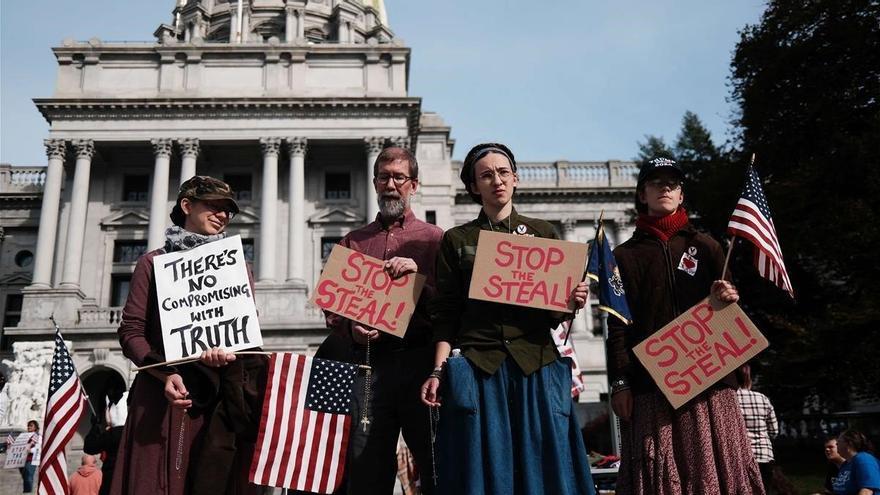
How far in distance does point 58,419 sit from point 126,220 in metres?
30.4

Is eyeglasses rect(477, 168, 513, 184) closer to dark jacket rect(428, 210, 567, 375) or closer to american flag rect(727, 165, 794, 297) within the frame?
dark jacket rect(428, 210, 567, 375)

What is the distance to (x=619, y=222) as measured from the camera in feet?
150

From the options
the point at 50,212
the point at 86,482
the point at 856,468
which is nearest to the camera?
the point at 856,468

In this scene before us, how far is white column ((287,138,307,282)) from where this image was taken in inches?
1391

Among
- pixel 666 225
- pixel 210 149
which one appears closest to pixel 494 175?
pixel 666 225

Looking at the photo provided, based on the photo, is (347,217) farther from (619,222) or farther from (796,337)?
(796,337)

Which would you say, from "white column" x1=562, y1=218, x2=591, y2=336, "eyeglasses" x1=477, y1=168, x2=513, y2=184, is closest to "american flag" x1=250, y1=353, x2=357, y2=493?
"eyeglasses" x1=477, y1=168, x2=513, y2=184

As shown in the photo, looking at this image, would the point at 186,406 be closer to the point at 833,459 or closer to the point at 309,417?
the point at 309,417

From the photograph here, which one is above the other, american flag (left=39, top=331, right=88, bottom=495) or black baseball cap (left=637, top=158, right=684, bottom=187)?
black baseball cap (left=637, top=158, right=684, bottom=187)

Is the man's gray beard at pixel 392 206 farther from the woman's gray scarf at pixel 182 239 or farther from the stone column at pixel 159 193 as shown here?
the stone column at pixel 159 193

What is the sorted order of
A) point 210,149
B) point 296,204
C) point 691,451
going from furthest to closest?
point 210,149 → point 296,204 → point 691,451

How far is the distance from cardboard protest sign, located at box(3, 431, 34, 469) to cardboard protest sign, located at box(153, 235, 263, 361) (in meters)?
15.7

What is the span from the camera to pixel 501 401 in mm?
4051

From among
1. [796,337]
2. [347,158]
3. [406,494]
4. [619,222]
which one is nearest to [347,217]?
[347,158]
